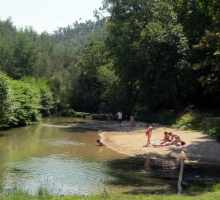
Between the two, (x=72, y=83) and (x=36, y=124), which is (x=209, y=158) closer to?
(x=36, y=124)

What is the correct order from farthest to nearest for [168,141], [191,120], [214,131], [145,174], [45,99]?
1. [45,99]
2. [191,120]
3. [214,131]
4. [168,141]
5. [145,174]

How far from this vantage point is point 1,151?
88.1ft

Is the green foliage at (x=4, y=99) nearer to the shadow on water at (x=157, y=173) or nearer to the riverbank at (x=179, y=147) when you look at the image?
the riverbank at (x=179, y=147)

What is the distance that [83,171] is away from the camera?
2047 centimetres

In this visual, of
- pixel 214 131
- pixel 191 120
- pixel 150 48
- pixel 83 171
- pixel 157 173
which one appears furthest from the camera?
pixel 150 48

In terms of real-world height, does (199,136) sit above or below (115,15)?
below

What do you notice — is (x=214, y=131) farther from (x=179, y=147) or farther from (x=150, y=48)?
(x=150, y=48)

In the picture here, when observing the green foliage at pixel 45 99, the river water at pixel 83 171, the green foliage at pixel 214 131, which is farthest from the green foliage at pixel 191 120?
the green foliage at pixel 45 99

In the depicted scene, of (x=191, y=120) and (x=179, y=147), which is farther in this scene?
(x=191, y=120)

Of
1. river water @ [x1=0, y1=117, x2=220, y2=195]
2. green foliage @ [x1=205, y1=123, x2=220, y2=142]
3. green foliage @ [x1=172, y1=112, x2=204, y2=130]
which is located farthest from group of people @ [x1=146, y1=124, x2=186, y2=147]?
green foliage @ [x1=172, y1=112, x2=204, y2=130]

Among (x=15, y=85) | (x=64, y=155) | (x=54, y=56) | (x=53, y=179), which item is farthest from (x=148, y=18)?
(x=54, y=56)

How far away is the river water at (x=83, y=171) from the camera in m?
17.0

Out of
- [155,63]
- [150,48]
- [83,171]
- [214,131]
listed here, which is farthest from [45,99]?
[83,171]

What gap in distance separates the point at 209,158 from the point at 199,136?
6546 millimetres
